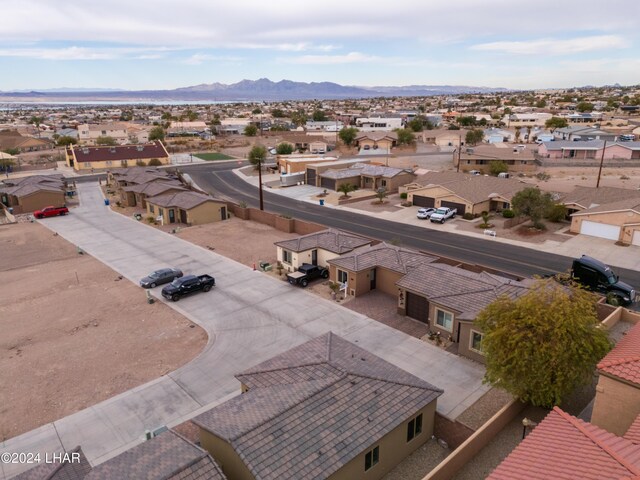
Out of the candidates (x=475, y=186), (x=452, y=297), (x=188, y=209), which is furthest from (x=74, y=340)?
(x=475, y=186)

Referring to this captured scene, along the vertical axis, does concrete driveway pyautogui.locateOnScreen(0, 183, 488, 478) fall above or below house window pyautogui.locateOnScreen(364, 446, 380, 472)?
below

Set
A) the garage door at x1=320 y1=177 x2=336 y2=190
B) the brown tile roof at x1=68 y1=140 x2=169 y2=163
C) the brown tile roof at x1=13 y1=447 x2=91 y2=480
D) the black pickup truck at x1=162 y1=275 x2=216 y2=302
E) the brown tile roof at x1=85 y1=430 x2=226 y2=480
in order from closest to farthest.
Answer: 1. the brown tile roof at x1=85 y1=430 x2=226 y2=480
2. the brown tile roof at x1=13 y1=447 x2=91 y2=480
3. the black pickup truck at x1=162 y1=275 x2=216 y2=302
4. the garage door at x1=320 y1=177 x2=336 y2=190
5. the brown tile roof at x1=68 y1=140 x2=169 y2=163

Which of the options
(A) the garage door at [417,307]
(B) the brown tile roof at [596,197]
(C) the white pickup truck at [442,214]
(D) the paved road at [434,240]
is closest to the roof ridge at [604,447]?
(A) the garage door at [417,307]

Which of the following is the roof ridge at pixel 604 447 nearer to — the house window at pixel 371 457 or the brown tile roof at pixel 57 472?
the house window at pixel 371 457

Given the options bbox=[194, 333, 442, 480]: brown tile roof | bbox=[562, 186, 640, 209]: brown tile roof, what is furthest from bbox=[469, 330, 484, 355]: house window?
bbox=[562, 186, 640, 209]: brown tile roof

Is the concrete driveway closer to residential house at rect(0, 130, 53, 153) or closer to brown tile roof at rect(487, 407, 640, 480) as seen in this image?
brown tile roof at rect(487, 407, 640, 480)

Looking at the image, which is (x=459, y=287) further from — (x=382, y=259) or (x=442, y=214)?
(x=442, y=214)
